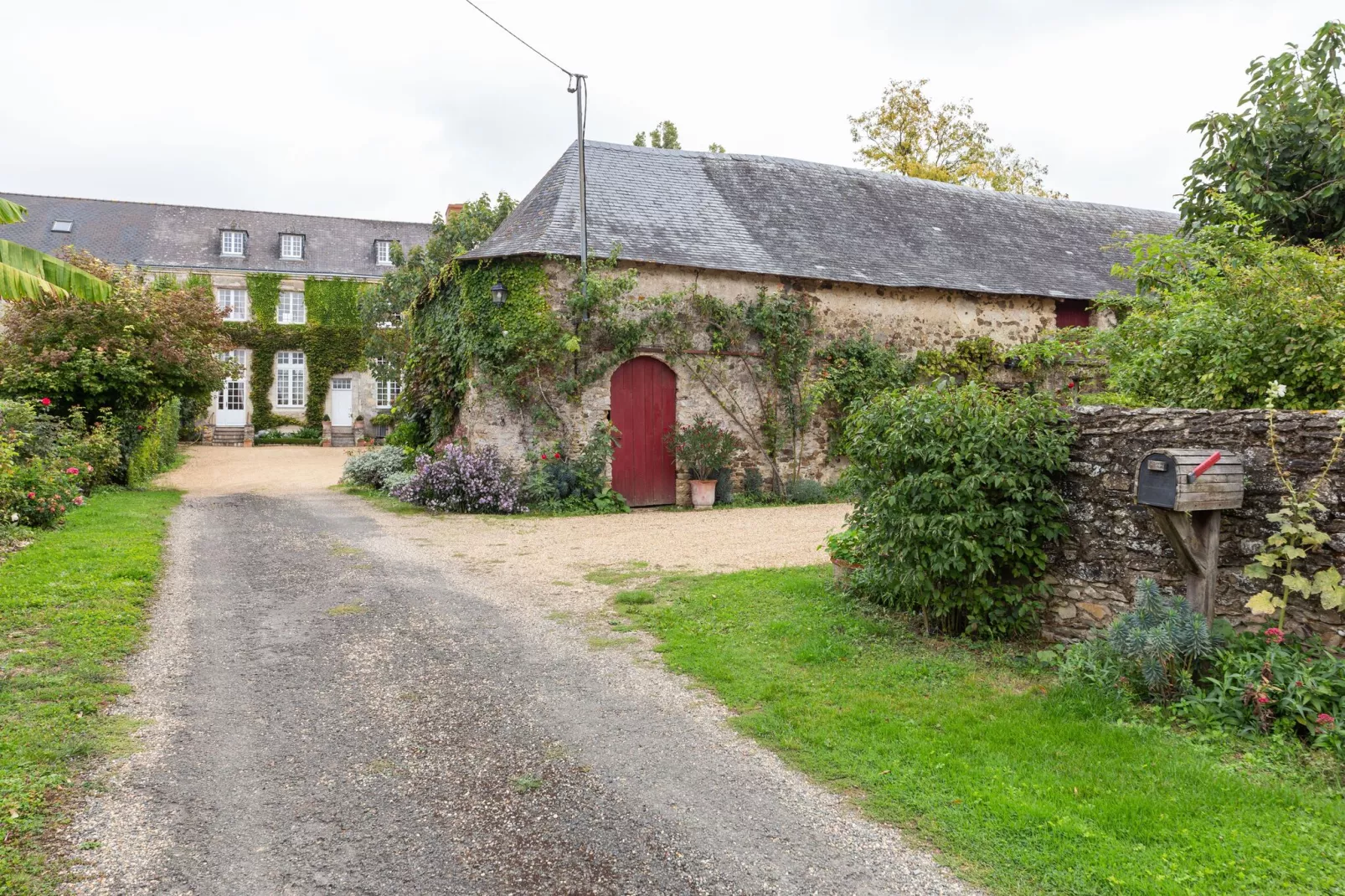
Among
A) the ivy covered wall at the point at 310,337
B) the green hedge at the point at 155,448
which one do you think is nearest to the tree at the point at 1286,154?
the green hedge at the point at 155,448

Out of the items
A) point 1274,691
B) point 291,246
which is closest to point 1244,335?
point 1274,691

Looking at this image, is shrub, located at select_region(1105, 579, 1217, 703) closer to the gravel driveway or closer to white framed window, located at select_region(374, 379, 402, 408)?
the gravel driveway

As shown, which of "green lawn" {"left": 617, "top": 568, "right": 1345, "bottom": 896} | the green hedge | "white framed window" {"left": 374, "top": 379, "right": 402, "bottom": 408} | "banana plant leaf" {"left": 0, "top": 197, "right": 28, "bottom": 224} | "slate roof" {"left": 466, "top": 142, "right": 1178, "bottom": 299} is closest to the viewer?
"green lawn" {"left": 617, "top": 568, "right": 1345, "bottom": 896}

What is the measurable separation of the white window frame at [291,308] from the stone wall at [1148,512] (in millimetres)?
29319

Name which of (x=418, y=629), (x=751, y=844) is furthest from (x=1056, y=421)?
(x=418, y=629)

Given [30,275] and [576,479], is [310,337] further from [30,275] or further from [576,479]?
[30,275]

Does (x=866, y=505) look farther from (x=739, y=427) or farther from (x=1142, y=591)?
(x=739, y=427)

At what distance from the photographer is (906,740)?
154 inches

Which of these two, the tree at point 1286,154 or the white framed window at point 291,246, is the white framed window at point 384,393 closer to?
the white framed window at point 291,246

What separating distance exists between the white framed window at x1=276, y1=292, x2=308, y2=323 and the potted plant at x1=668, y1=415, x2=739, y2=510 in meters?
21.4

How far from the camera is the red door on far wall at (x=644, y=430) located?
1293cm

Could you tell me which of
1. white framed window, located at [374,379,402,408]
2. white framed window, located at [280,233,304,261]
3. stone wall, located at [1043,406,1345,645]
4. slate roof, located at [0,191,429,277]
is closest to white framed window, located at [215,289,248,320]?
slate roof, located at [0,191,429,277]

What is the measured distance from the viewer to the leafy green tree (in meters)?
20.6

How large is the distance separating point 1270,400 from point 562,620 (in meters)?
4.58
